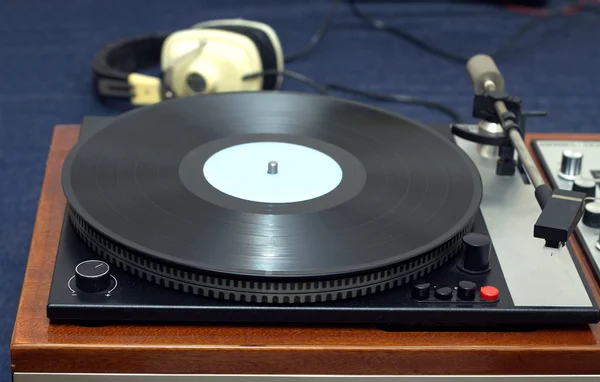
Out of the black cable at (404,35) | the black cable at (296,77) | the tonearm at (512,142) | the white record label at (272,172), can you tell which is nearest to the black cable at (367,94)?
the black cable at (296,77)

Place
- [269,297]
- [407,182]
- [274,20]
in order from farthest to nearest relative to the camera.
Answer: [274,20]
[407,182]
[269,297]

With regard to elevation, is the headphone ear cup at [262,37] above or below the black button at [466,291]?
below

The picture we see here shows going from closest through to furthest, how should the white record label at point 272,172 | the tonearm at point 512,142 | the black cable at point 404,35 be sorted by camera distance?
the tonearm at point 512,142 < the white record label at point 272,172 < the black cable at point 404,35

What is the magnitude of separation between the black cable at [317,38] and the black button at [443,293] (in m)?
0.82

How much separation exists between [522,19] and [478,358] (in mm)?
1047

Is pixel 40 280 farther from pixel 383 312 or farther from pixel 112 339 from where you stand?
pixel 383 312

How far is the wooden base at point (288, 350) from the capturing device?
0.69 meters

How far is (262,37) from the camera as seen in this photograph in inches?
50.9

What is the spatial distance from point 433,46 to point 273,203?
0.82m

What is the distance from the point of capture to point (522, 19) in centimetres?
164

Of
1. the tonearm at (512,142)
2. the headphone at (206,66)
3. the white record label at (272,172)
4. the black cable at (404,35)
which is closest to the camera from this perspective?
the tonearm at (512,142)

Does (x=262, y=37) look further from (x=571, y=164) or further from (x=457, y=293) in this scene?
(x=457, y=293)

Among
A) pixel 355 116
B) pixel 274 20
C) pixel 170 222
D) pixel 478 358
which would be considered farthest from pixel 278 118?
pixel 274 20

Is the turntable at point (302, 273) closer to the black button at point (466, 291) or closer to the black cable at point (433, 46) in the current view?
the black button at point (466, 291)
